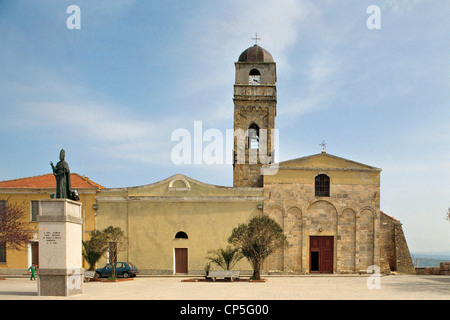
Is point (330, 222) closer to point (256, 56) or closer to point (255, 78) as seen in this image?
point (255, 78)

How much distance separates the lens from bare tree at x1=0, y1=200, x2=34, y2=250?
27.0 metres

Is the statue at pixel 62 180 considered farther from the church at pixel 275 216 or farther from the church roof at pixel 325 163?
the church roof at pixel 325 163

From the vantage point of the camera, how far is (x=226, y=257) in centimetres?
2775

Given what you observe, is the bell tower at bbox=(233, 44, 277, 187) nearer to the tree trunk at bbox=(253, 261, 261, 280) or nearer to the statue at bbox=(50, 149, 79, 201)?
the tree trunk at bbox=(253, 261, 261, 280)

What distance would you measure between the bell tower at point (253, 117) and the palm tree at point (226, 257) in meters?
7.71

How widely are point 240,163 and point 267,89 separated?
6.59 m

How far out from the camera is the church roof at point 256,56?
36281mm

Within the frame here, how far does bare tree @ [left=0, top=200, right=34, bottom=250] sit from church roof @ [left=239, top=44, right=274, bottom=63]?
20704mm

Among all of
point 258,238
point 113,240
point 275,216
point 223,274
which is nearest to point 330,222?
point 275,216

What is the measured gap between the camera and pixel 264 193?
29453 mm

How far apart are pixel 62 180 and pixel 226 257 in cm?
1373

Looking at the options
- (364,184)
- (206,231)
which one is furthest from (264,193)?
(364,184)

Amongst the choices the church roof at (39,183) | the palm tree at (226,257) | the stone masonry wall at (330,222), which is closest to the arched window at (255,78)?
the stone masonry wall at (330,222)

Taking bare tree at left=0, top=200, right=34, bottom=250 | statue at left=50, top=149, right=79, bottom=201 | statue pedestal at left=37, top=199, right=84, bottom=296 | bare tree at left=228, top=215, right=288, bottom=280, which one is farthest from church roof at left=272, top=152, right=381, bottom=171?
bare tree at left=0, top=200, right=34, bottom=250
